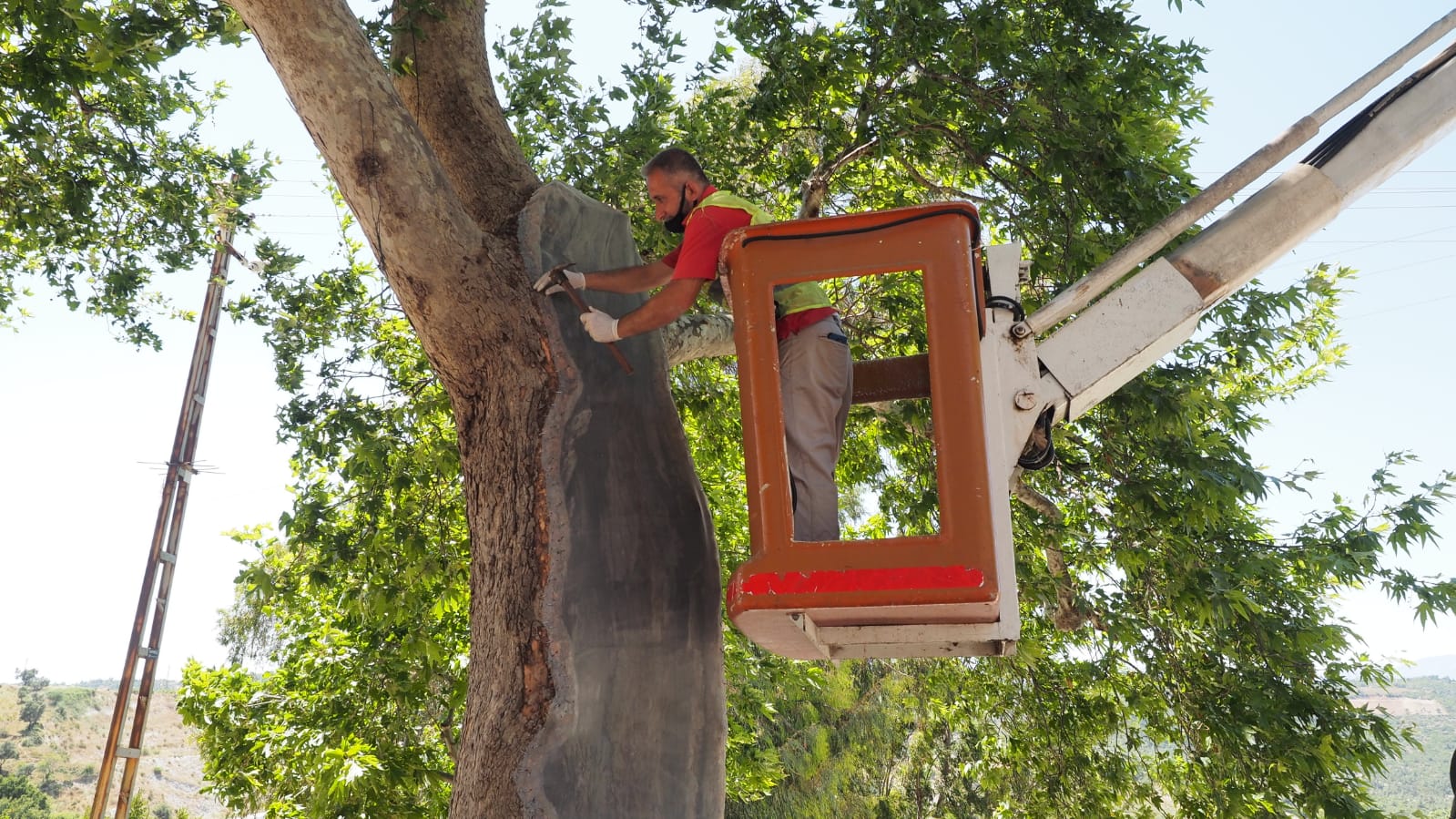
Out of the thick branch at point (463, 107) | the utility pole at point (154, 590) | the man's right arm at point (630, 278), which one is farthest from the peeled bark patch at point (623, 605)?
the utility pole at point (154, 590)

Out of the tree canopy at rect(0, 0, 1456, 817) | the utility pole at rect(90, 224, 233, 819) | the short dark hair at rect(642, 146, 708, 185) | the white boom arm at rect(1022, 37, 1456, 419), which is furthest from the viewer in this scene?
the utility pole at rect(90, 224, 233, 819)

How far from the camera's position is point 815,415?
3049 millimetres

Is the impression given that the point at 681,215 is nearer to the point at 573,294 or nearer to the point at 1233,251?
the point at 573,294

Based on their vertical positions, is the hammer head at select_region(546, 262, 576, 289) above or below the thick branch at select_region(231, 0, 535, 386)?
below

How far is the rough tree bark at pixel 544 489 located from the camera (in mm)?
2762

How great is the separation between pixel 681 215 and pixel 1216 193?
6.21ft

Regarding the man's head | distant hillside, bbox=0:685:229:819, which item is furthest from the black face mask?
distant hillside, bbox=0:685:229:819

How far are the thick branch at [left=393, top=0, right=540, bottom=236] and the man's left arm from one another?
2.37 ft

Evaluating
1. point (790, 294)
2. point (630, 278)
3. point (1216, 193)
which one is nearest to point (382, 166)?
point (630, 278)

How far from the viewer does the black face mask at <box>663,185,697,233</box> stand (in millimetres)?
3578

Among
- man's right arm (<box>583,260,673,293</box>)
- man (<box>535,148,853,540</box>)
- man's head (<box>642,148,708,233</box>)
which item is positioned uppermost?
man's head (<box>642,148,708,233</box>)

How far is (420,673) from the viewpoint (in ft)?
23.2

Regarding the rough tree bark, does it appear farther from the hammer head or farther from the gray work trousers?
the gray work trousers

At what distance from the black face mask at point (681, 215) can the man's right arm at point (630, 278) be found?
0.25m
